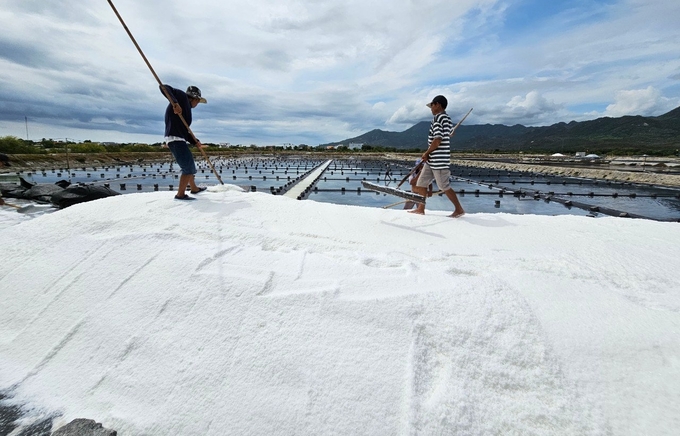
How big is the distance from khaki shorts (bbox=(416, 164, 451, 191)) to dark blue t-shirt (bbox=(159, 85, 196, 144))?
105 inches

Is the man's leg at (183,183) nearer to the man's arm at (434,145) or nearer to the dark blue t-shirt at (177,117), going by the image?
the dark blue t-shirt at (177,117)

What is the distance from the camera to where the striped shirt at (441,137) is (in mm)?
3330

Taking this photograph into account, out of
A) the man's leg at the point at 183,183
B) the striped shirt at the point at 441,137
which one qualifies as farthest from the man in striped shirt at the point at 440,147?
the man's leg at the point at 183,183

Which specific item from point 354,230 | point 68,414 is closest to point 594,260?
point 354,230

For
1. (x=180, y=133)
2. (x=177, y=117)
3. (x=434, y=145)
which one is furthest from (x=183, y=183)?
(x=434, y=145)

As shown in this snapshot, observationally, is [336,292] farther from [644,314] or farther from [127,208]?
[127,208]

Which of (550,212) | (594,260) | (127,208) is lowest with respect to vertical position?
(550,212)

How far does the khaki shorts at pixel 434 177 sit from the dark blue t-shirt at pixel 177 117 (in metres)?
2.68

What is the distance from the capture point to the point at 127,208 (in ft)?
9.25

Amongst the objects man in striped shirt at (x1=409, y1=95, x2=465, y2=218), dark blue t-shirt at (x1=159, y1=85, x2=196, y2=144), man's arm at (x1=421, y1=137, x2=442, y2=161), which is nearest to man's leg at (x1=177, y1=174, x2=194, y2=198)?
dark blue t-shirt at (x1=159, y1=85, x2=196, y2=144)

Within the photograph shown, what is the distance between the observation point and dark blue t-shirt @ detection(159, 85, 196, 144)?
3.37 m

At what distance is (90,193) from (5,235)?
→ 3069 millimetres

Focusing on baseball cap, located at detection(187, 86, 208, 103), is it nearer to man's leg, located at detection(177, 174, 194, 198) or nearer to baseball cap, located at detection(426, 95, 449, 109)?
man's leg, located at detection(177, 174, 194, 198)

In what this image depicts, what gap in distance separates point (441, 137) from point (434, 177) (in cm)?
45
